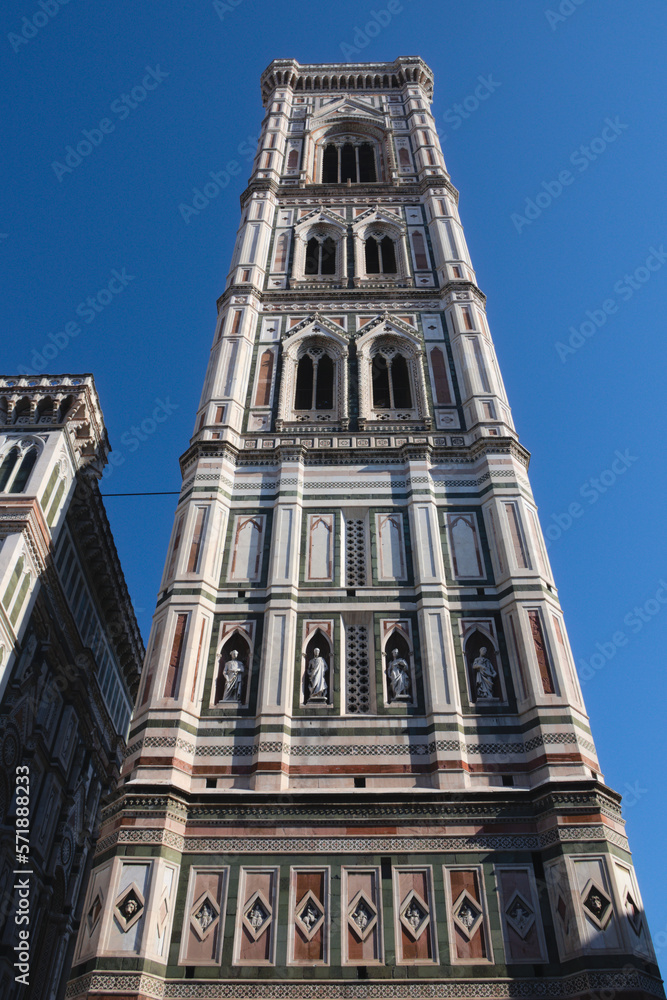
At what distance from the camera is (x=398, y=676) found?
12.0 m

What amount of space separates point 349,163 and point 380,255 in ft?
23.8

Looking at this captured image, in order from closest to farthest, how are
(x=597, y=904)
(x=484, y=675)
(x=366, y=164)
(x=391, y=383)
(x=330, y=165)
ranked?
(x=597, y=904)
(x=484, y=675)
(x=391, y=383)
(x=366, y=164)
(x=330, y=165)

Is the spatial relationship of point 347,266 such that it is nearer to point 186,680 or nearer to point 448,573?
point 448,573

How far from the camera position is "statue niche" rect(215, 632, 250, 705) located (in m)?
11.8

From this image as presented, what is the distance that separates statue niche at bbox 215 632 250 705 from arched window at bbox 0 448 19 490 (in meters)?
5.86

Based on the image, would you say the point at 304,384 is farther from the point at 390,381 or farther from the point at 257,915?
the point at 257,915

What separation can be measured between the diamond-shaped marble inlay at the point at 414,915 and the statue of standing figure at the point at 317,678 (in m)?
2.80

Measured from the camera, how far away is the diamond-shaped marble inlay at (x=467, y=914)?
9.34 meters

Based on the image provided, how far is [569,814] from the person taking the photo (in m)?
9.93

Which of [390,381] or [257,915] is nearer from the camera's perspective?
[257,915]

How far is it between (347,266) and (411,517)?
8.98 m

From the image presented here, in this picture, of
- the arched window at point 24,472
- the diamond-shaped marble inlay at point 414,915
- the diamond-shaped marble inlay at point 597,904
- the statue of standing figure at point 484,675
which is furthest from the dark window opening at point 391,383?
the diamond-shaped marble inlay at point 597,904

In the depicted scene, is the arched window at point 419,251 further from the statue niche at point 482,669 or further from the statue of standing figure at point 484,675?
the statue of standing figure at point 484,675

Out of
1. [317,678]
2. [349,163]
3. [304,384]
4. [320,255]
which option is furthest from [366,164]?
[317,678]
